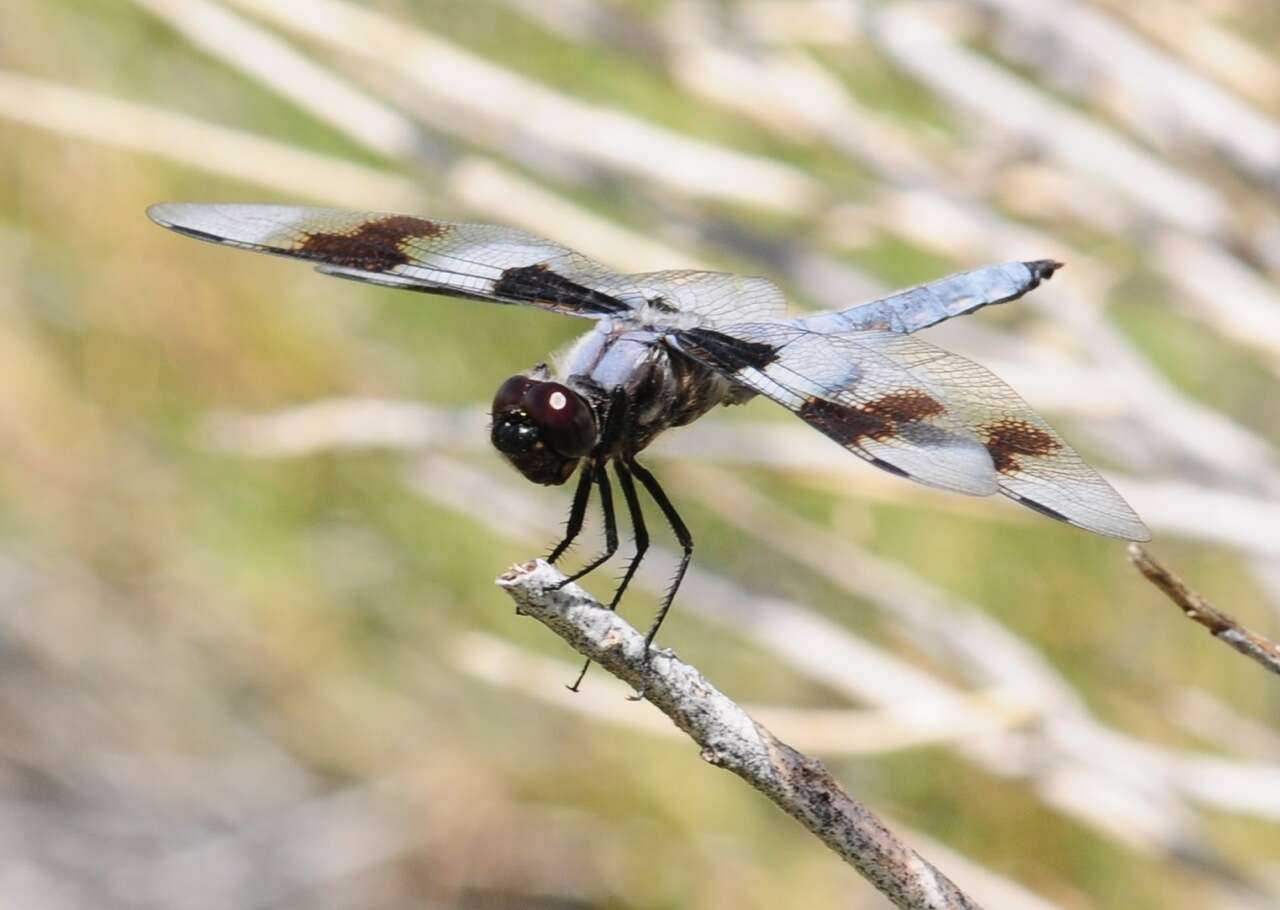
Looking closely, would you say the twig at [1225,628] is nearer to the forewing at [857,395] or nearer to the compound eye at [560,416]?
the forewing at [857,395]

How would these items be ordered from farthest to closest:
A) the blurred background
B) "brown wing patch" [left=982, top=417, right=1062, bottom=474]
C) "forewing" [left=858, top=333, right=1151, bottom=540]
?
the blurred background < "brown wing patch" [left=982, top=417, right=1062, bottom=474] < "forewing" [left=858, top=333, right=1151, bottom=540]

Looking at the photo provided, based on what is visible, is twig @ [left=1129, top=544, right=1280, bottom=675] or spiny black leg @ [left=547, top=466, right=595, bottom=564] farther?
spiny black leg @ [left=547, top=466, right=595, bottom=564]

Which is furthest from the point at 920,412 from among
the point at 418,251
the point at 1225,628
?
the point at 418,251

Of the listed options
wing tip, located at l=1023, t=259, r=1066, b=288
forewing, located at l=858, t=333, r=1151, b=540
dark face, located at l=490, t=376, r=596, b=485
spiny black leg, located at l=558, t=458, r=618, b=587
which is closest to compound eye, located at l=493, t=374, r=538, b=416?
dark face, located at l=490, t=376, r=596, b=485

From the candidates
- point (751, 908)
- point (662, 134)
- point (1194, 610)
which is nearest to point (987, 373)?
point (1194, 610)

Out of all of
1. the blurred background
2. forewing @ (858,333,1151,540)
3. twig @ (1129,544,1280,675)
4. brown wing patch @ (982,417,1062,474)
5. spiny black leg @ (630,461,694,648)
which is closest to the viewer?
twig @ (1129,544,1280,675)

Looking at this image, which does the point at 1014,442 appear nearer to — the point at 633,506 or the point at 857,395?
the point at 857,395

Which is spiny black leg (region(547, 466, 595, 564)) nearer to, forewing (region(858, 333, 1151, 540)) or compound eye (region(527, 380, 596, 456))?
compound eye (region(527, 380, 596, 456))

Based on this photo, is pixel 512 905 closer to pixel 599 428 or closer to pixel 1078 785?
pixel 1078 785
